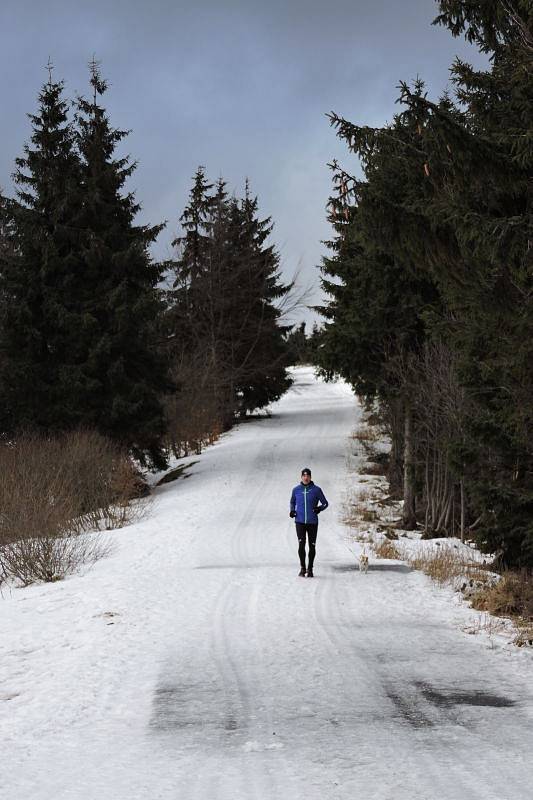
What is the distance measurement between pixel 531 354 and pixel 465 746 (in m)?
5.30

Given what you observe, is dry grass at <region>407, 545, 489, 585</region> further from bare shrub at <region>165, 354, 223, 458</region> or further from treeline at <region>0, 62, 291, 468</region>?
bare shrub at <region>165, 354, 223, 458</region>

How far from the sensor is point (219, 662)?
27.9ft

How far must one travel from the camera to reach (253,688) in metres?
7.52

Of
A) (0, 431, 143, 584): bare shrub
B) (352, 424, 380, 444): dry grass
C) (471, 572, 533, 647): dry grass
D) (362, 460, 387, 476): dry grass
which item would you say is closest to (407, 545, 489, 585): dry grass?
(471, 572, 533, 647): dry grass

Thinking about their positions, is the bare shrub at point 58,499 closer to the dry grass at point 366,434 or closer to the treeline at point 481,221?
the treeline at point 481,221

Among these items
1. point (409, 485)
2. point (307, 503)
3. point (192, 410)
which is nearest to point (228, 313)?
point (192, 410)

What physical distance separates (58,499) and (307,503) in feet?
19.8

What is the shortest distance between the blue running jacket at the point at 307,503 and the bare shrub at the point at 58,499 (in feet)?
15.3

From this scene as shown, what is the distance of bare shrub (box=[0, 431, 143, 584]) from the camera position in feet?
47.3

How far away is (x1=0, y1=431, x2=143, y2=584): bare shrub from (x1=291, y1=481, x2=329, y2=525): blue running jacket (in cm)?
466

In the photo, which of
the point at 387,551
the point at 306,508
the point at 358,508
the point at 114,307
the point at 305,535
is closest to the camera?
the point at 305,535

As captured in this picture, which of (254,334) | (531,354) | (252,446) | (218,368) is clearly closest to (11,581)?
(531,354)

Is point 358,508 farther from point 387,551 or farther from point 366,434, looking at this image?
point 366,434

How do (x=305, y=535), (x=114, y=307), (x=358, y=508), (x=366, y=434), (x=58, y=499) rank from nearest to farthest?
(x=305, y=535) → (x=58, y=499) → (x=358, y=508) → (x=114, y=307) → (x=366, y=434)
